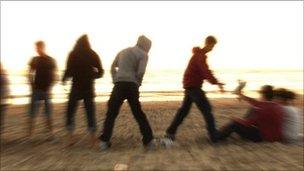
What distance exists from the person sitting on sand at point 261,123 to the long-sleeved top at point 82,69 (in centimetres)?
225

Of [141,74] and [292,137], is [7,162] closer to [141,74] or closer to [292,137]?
[141,74]

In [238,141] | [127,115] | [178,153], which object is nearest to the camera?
[178,153]

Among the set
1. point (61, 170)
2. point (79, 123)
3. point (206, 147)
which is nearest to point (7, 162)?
point (61, 170)

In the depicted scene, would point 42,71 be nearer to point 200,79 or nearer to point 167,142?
point 167,142

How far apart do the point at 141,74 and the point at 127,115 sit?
760cm

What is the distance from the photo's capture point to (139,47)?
30.7 ft

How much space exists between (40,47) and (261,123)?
3.91 meters

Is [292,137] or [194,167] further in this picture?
[292,137]

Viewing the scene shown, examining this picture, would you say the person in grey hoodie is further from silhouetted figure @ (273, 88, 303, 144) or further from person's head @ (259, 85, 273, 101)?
silhouetted figure @ (273, 88, 303, 144)

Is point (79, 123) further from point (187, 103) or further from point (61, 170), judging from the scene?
point (61, 170)

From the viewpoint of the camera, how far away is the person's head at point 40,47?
410 inches

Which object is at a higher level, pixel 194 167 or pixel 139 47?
pixel 139 47

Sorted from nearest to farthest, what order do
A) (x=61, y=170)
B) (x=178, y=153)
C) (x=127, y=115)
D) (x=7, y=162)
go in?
(x=61, y=170) < (x=7, y=162) < (x=178, y=153) < (x=127, y=115)

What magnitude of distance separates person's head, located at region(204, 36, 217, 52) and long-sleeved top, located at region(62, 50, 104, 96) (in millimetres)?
1717
